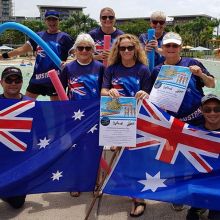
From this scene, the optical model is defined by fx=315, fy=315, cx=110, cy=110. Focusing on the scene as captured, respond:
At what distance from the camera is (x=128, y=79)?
3.60m

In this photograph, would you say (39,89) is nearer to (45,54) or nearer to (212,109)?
(45,54)

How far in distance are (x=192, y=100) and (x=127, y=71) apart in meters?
0.80

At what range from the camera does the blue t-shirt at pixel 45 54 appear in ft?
16.5

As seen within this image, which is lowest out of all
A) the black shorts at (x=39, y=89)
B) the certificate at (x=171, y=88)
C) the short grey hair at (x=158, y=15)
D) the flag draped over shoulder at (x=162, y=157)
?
the flag draped over shoulder at (x=162, y=157)

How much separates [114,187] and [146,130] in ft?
2.21

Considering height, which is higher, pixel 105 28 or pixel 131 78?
pixel 105 28

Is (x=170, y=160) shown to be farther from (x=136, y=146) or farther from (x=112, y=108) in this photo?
(x=112, y=108)


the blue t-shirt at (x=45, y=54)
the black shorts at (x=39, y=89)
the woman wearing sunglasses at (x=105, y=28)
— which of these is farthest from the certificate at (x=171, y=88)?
the black shorts at (x=39, y=89)

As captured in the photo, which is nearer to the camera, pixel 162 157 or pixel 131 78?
pixel 162 157

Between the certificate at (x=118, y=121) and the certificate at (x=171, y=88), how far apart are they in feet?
1.46

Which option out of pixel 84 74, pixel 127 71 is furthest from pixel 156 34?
pixel 84 74

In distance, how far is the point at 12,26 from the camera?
199 inches

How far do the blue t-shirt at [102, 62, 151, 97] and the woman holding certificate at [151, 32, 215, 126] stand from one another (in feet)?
0.54

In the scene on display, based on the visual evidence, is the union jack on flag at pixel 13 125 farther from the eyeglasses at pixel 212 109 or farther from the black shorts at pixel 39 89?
the black shorts at pixel 39 89
